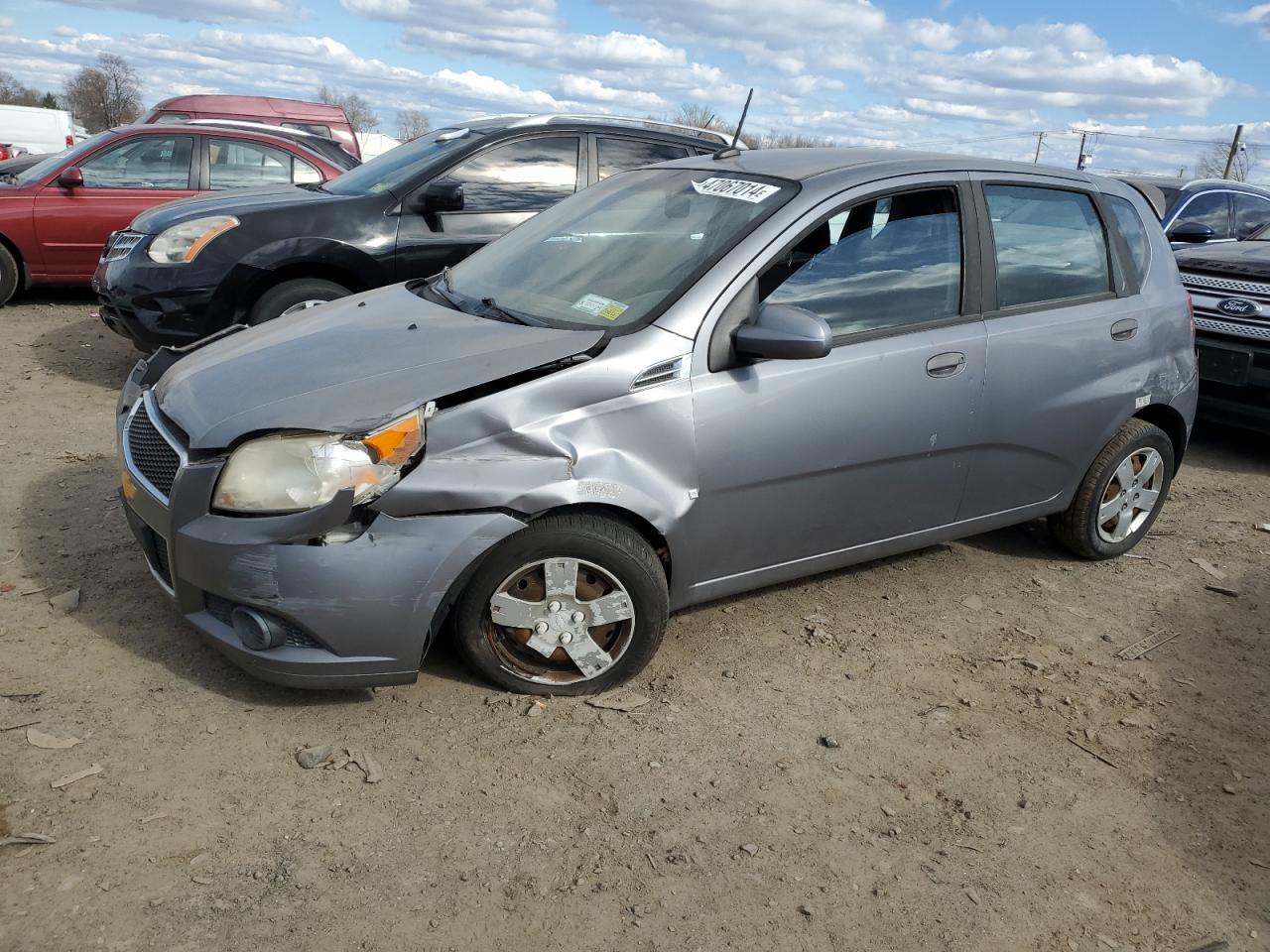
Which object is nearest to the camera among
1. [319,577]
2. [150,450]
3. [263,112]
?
[319,577]

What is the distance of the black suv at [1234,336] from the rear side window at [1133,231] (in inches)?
95.9

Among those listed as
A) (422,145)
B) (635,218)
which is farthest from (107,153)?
(635,218)

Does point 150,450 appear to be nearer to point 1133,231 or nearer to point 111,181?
point 1133,231

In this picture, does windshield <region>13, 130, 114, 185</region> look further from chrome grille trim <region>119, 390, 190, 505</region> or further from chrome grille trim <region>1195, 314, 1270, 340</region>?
chrome grille trim <region>1195, 314, 1270, 340</region>

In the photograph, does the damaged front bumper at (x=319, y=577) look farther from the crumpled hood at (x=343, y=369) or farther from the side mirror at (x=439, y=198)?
the side mirror at (x=439, y=198)

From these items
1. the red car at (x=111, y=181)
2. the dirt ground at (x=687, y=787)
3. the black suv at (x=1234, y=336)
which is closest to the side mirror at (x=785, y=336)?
the dirt ground at (x=687, y=787)

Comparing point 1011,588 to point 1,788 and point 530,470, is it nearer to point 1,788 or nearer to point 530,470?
point 530,470

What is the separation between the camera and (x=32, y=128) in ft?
77.9

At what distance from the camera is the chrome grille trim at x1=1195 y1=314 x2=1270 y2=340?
263 inches

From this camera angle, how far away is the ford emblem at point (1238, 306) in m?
6.78

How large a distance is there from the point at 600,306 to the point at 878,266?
105cm

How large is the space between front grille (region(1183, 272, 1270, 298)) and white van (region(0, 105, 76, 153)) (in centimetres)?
2381

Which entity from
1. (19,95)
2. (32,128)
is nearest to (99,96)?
(19,95)

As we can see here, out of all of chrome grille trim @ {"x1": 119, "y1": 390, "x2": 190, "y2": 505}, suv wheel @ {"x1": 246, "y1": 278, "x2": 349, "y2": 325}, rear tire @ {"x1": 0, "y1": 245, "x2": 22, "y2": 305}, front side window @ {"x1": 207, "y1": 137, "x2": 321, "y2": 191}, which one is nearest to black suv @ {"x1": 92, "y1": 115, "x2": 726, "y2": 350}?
suv wheel @ {"x1": 246, "y1": 278, "x2": 349, "y2": 325}
